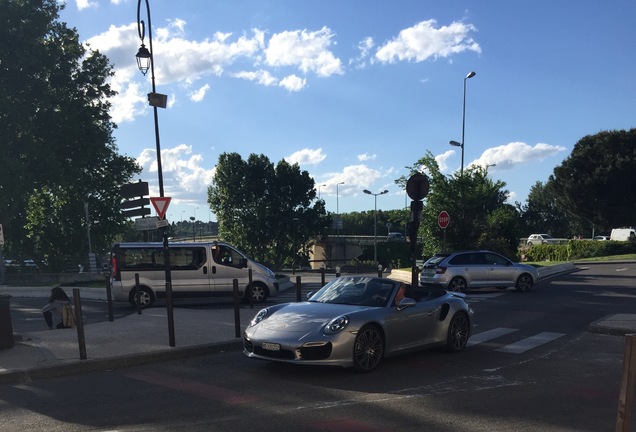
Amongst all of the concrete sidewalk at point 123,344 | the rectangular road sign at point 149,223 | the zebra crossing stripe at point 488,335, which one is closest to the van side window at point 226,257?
the concrete sidewalk at point 123,344

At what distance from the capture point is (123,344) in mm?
9766

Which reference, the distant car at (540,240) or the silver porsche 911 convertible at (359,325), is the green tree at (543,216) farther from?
the silver porsche 911 convertible at (359,325)

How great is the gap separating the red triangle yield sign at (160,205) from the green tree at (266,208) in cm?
5825

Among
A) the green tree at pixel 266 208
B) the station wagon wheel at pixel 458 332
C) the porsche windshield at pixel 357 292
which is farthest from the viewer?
the green tree at pixel 266 208

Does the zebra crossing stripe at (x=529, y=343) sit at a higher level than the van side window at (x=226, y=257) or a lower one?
lower

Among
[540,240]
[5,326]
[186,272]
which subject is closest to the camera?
[5,326]

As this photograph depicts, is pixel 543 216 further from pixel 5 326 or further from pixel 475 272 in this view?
pixel 5 326

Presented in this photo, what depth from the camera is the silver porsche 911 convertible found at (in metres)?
7.48

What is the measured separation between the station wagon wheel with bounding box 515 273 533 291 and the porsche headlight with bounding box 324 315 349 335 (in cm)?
1398

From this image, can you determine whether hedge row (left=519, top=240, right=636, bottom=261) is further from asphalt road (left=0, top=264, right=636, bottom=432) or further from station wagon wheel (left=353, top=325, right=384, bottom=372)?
station wagon wheel (left=353, top=325, right=384, bottom=372)

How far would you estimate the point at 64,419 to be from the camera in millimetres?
6027

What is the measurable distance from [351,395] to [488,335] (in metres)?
5.41

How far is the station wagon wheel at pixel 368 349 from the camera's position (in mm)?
7730

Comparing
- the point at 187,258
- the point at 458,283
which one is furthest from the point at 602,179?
the point at 187,258
